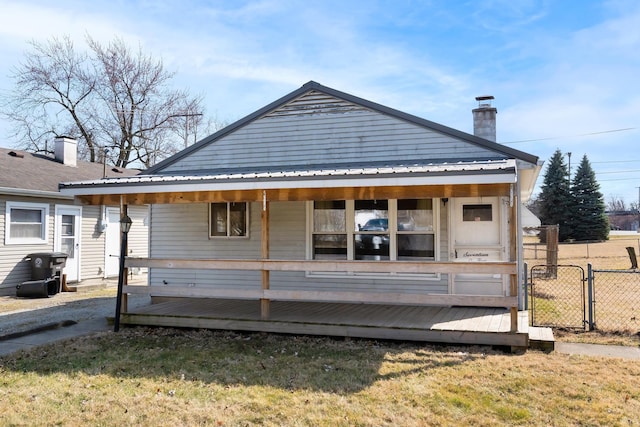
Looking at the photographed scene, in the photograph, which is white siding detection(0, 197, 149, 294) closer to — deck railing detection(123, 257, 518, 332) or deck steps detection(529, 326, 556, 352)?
deck railing detection(123, 257, 518, 332)

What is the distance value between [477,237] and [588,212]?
35119 mm

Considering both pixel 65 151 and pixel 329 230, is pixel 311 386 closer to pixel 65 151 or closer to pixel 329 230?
pixel 329 230

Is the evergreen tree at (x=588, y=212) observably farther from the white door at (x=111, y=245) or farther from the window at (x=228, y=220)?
the window at (x=228, y=220)

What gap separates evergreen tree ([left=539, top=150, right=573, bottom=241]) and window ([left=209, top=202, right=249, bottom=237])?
114 ft

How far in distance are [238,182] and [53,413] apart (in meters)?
3.68

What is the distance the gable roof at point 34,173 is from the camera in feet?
40.1

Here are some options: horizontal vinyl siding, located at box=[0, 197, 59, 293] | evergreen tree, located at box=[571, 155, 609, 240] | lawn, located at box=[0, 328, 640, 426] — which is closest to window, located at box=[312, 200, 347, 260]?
lawn, located at box=[0, 328, 640, 426]

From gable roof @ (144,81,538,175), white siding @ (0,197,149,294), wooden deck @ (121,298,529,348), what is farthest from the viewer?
white siding @ (0,197,149,294)

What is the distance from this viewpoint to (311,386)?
4.84 m

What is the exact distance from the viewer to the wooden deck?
6.34 metres

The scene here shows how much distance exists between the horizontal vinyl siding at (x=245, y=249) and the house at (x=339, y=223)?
2 cm

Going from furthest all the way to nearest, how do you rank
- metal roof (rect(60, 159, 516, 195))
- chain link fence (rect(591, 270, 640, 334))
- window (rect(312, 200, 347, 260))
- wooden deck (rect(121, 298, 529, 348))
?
window (rect(312, 200, 347, 260)) → chain link fence (rect(591, 270, 640, 334)) → wooden deck (rect(121, 298, 529, 348)) → metal roof (rect(60, 159, 516, 195))

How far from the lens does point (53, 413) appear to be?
4270 millimetres

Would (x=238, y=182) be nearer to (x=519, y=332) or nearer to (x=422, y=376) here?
(x=422, y=376)
